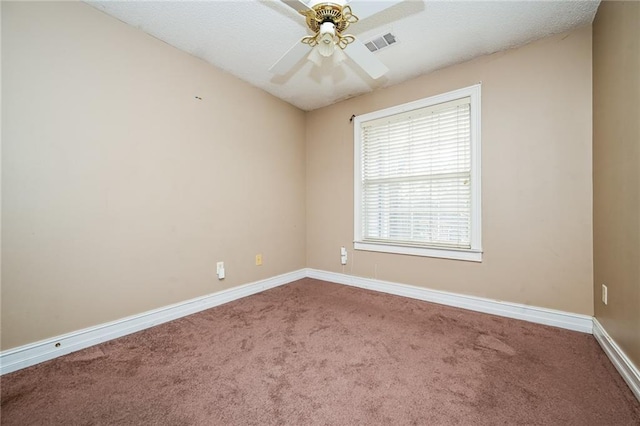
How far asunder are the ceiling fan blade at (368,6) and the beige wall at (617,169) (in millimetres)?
1275

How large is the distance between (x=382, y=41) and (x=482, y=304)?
253 cm

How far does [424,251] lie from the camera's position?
9.07 ft

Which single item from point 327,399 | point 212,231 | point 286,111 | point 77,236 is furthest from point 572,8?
point 77,236

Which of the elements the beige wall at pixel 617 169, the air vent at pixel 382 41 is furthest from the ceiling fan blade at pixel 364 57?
the beige wall at pixel 617 169

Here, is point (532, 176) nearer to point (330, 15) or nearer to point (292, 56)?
point (330, 15)

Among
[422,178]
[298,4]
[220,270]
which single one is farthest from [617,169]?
[220,270]

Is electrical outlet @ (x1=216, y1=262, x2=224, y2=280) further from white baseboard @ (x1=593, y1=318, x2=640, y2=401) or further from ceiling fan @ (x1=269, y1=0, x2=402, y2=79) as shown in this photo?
white baseboard @ (x1=593, y1=318, x2=640, y2=401)

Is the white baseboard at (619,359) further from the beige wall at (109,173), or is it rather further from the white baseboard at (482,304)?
the beige wall at (109,173)

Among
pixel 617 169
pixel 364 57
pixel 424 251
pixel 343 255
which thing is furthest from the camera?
pixel 343 255

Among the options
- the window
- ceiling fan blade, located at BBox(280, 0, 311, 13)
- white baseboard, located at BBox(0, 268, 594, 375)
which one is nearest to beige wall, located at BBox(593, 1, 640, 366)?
white baseboard, located at BBox(0, 268, 594, 375)

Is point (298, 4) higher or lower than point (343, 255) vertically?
higher

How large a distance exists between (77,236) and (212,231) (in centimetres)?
101

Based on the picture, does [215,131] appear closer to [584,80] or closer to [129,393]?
[129,393]

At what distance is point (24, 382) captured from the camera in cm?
143
